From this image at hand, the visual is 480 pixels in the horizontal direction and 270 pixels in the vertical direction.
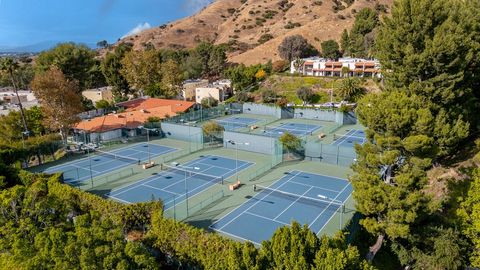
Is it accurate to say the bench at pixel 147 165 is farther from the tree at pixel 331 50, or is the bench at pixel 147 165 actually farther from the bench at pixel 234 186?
the tree at pixel 331 50

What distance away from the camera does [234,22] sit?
460ft

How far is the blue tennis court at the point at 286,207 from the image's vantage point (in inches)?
819

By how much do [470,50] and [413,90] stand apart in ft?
13.6

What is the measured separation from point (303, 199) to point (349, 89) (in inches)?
1463

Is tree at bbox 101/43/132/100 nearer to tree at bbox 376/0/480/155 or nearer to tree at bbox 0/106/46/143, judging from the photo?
tree at bbox 0/106/46/143

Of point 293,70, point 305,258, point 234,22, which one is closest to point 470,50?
point 305,258

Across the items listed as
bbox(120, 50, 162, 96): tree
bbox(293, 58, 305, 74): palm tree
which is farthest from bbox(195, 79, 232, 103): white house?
bbox(293, 58, 305, 74): palm tree

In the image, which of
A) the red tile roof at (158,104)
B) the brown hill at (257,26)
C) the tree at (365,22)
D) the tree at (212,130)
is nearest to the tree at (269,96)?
the red tile roof at (158,104)

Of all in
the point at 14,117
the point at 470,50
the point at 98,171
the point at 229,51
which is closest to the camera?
the point at 470,50

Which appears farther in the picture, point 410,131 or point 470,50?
point 470,50

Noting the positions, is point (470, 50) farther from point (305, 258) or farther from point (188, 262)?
point (188, 262)

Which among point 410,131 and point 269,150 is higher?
point 410,131

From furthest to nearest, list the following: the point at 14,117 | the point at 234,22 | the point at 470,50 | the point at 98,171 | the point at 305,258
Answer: the point at 234,22
the point at 14,117
the point at 98,171
the point at 470,50
the point at 305,258

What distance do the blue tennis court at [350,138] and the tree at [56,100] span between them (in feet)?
97.8
